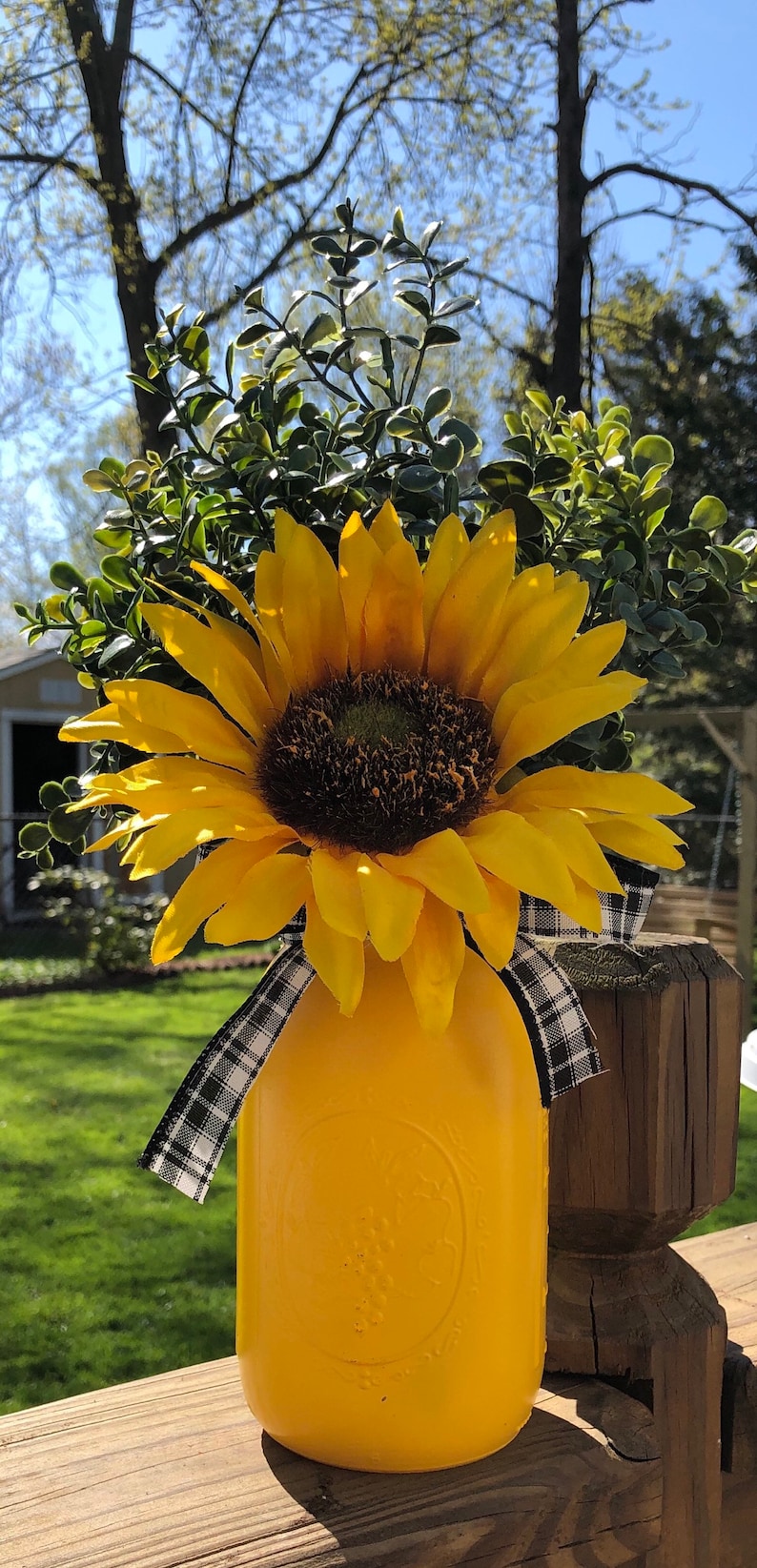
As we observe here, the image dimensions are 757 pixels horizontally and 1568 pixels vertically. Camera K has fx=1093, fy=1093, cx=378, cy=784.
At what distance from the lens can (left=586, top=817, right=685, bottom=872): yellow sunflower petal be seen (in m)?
0.56

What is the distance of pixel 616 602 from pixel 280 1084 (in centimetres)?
34

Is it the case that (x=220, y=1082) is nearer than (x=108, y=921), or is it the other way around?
(x=220, y=1082)

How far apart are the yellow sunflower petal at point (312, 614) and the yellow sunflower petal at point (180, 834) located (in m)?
0.12

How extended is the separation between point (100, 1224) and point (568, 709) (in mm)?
3090

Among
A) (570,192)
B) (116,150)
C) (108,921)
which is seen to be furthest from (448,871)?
(108,921)

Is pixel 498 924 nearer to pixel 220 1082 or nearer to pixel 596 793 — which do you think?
pixel 596 793

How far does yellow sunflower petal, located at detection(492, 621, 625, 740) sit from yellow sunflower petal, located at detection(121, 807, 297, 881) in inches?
6.5

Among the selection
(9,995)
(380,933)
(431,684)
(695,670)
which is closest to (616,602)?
(431,684)

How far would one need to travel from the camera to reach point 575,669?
1.94 feet

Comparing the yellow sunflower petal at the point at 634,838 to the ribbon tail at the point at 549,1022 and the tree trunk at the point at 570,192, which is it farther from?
the tree trunk at the point at 570,192

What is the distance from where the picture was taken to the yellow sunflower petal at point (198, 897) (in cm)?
53

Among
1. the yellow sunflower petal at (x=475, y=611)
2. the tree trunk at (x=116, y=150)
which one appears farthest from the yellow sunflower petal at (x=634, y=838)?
the tree trunk at (x=116, y=150)

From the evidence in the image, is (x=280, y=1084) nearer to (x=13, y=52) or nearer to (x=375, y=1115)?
(x=375, y=1115)

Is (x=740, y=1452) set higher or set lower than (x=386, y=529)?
lower
